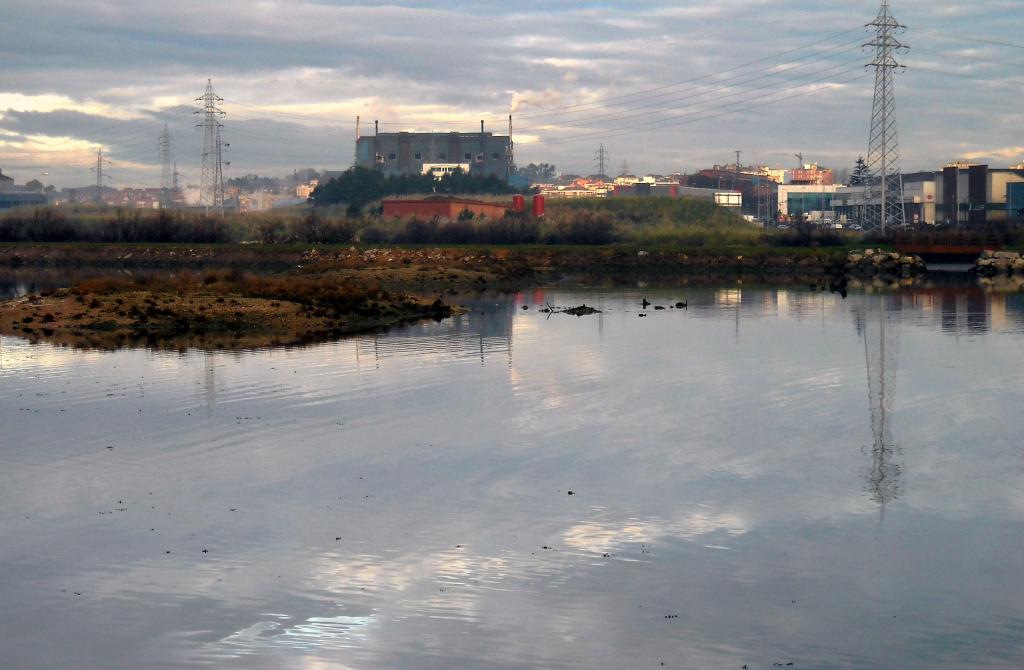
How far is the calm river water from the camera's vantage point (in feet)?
35.0

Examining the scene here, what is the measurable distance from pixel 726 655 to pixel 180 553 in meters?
6.05

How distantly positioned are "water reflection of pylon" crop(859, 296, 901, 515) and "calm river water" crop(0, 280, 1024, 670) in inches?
3.3

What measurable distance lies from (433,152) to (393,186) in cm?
3278

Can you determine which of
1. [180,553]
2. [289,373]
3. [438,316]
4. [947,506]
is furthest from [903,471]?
[438,316]

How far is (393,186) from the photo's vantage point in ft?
525

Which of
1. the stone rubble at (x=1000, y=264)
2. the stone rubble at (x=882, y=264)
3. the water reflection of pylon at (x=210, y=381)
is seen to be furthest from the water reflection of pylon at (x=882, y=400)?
the stone rubble at (x=1000, y=264)

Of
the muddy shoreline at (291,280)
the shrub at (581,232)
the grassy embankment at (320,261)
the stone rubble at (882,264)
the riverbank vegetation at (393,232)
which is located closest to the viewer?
the muddy shoreline at (291,280)

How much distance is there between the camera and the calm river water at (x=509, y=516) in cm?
1066

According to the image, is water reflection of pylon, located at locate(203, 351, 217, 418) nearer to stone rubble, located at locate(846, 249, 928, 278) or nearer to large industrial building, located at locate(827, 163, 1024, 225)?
stone rubble, located at locate(846, 249, 928, 278)

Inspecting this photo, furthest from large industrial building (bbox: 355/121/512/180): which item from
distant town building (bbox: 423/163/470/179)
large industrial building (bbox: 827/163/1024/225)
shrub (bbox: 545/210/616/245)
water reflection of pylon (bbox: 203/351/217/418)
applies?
water reflection of pylon (bbox: 203/351/217/418)

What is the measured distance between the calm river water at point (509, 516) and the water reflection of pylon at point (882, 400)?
0.28ft

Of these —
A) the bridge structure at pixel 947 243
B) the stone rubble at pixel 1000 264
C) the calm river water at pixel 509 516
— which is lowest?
the calm river water at pixel 509 516

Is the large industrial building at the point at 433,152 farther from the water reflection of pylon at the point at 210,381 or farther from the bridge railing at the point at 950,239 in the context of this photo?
the water reflection of pylon at the point at 210,381

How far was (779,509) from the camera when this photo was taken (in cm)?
1504
